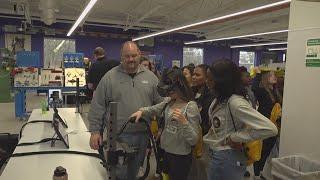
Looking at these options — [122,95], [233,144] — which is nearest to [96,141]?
[122,95]

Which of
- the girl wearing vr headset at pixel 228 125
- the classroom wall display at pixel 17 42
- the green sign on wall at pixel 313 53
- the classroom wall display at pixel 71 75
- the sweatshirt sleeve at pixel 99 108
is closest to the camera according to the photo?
the girl wearing vr headset at pixel 228 125

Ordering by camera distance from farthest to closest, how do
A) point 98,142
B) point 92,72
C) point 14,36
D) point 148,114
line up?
point 14,36, point 92,72, point 148,114, point 98,142

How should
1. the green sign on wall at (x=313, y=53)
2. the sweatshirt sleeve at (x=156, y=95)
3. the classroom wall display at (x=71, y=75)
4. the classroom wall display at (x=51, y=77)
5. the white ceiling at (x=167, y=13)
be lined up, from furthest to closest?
1. the white ceiling at (x=167, y=13)
2. the classroom wall display at (x=71, y=75)
3. the classroom wall display at (x=51, y=77)
4. the sweatshirt sleeve at (x=156, y=95)
5. the green sign on wall at (x=313, y=53)

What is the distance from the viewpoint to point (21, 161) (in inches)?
83.9

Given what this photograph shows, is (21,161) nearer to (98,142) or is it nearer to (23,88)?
(98,142)

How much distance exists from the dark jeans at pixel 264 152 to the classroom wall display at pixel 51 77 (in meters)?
5.42

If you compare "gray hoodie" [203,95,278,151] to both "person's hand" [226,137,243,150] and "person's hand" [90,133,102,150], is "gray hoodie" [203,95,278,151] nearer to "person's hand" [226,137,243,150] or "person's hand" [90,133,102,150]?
"person's hand" [226,137,243,150]

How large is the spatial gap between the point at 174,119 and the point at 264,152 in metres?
1.99

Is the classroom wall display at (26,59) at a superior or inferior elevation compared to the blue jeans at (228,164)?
superior

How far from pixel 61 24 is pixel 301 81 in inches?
496

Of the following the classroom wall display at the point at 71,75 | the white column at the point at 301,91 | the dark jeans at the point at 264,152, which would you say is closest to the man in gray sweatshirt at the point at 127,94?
the white column at the point at 301,91

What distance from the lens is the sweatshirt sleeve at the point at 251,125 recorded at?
2035mm

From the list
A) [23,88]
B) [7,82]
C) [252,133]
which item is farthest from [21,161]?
[7,82]

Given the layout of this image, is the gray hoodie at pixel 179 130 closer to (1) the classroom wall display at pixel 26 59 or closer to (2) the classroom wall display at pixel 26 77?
(2) the classroom wall display at pixel 26 77
